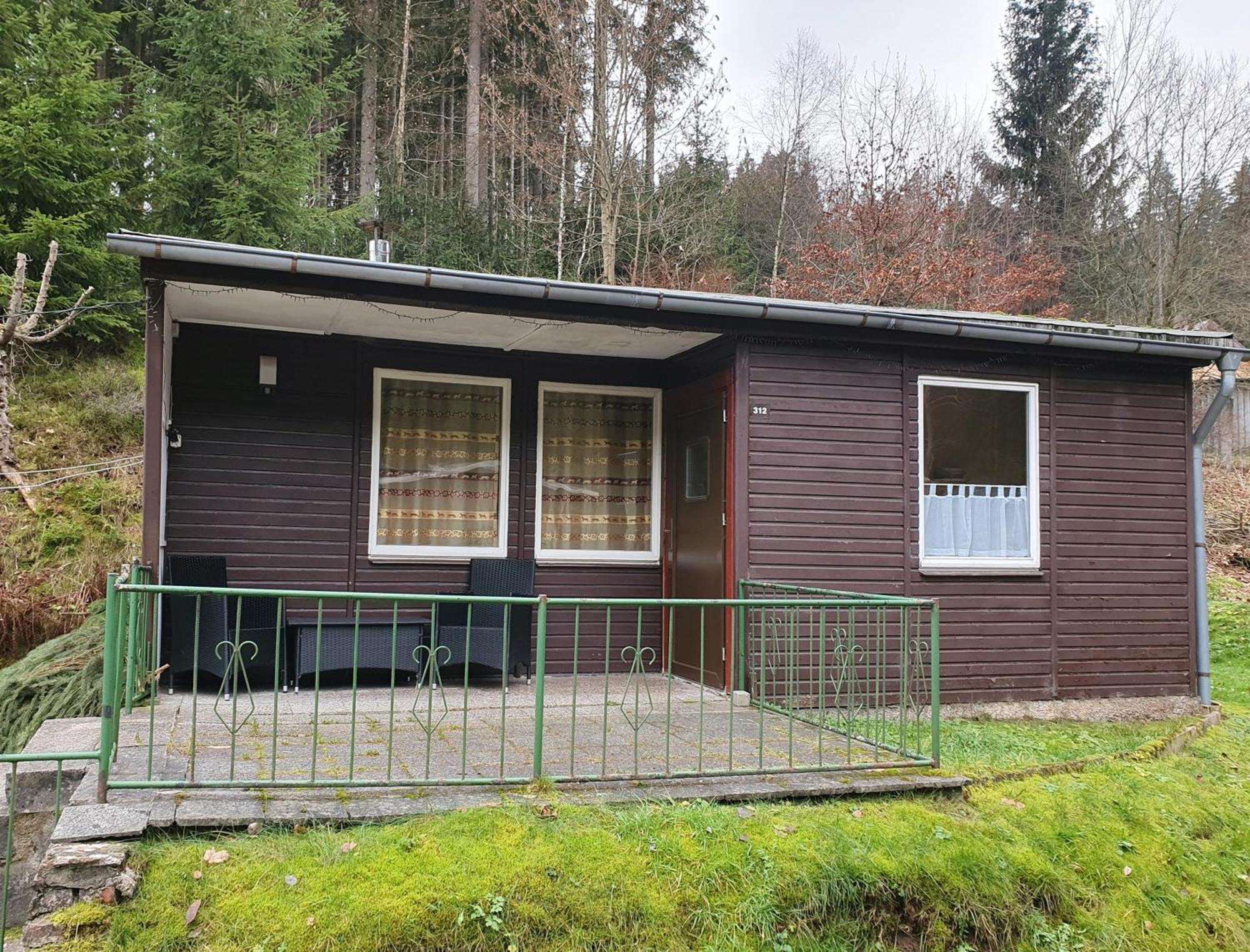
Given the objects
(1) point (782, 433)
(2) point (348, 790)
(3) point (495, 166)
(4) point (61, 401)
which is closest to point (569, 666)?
(1) point (782, 433)

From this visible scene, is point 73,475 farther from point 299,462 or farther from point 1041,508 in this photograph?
point 1041,508

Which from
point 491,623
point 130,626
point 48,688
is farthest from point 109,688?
point 491,623

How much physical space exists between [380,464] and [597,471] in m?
1.65

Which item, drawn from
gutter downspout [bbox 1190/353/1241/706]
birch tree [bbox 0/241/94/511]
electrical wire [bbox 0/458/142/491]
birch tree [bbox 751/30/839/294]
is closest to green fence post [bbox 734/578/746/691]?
gutter downspout [bbox 1190/353/1241/706]

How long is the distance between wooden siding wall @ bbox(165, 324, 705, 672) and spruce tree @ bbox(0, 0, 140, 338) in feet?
17.9

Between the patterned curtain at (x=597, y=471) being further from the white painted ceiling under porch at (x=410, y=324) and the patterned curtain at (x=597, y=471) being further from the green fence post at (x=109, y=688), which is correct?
the green fence post at (x=109, y=688)

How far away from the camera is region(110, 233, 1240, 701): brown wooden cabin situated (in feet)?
21.7

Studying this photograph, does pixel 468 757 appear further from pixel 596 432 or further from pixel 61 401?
pixel 61 401

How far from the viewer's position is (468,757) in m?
4.32

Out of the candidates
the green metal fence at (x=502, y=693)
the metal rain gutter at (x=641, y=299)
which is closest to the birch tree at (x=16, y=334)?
the metal rain gutter at (x=641, y=299)

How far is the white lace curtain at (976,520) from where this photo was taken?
7.13m

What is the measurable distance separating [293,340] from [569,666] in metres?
3.12

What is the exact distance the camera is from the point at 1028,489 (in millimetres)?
7371

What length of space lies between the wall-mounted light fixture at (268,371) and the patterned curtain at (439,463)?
773mm
